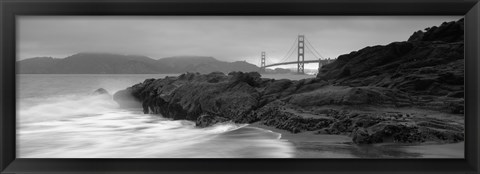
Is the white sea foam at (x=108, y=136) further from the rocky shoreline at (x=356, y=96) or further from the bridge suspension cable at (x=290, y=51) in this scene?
the bridge suspension cable at (x=290, y=51)

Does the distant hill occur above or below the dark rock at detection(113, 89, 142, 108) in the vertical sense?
above

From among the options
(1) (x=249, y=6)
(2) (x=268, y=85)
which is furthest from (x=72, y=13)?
(2) (x=268, y=85)

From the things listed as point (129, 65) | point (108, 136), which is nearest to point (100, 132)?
point (108, 136)

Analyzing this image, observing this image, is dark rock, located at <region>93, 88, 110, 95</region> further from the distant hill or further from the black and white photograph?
the distant hill

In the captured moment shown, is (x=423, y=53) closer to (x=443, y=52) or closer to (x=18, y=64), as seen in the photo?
(x=443, y=52)

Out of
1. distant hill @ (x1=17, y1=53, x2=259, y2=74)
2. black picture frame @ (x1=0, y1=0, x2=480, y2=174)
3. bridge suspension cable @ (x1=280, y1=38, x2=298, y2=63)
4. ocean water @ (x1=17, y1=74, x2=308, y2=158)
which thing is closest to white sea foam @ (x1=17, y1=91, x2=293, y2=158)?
ocean water @ (x1=17, y1=74, x2=308, y2=158)

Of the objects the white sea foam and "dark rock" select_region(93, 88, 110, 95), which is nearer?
the white sea foam

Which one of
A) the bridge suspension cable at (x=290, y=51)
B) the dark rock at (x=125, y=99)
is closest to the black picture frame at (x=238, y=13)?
the bridge suspension cable at (x=290, y=51)
